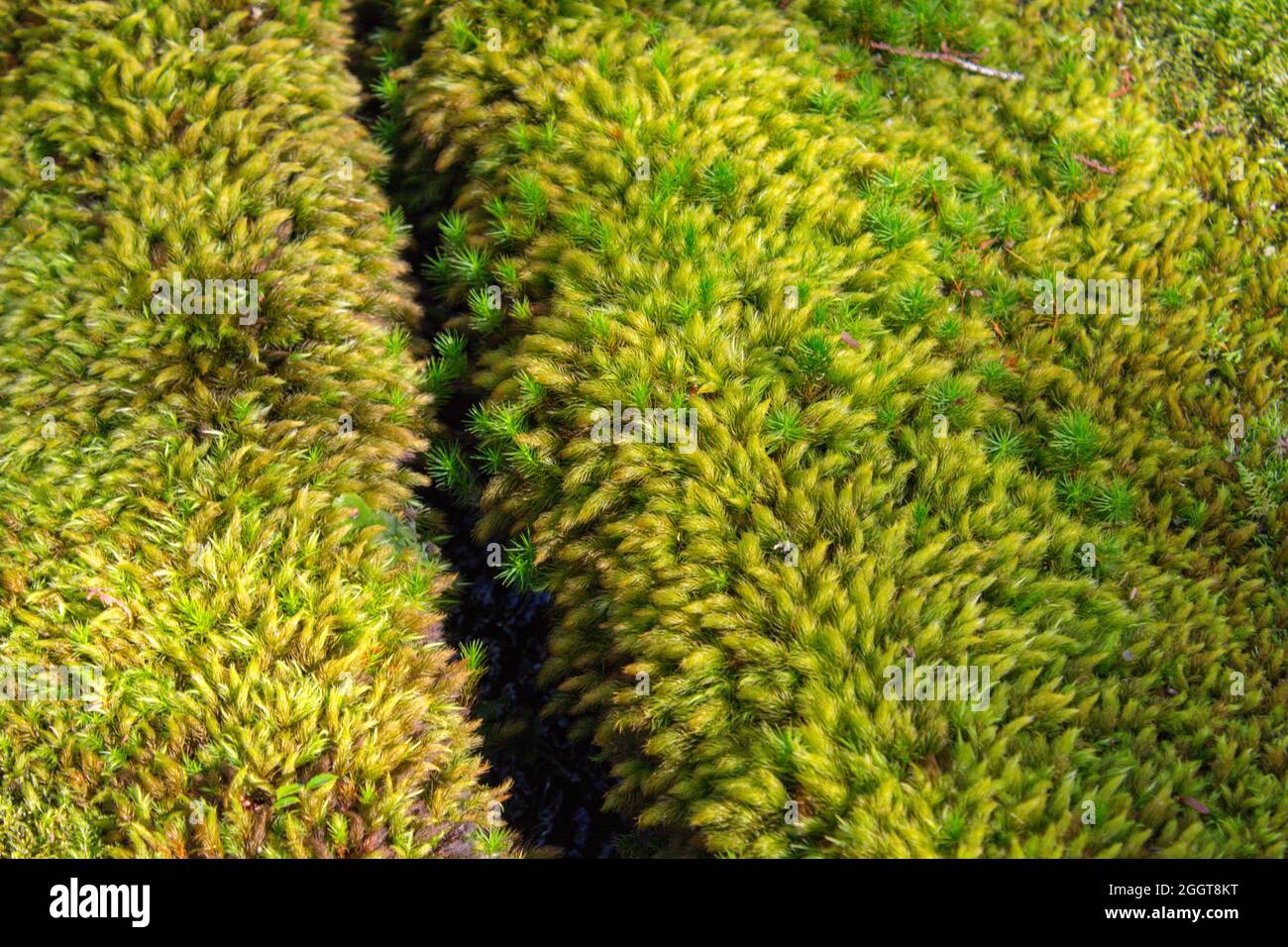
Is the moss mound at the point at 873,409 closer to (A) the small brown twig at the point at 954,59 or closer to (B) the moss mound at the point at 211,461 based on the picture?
(A) the small brown twig at the point at 954,59

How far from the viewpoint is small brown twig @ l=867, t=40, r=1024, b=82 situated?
607 cm

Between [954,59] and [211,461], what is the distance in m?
4.92

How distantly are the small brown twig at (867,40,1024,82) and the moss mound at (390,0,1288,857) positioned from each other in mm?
37

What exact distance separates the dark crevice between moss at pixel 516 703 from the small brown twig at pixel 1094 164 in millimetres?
3717

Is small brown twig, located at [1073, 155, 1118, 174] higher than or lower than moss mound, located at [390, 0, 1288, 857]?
higher

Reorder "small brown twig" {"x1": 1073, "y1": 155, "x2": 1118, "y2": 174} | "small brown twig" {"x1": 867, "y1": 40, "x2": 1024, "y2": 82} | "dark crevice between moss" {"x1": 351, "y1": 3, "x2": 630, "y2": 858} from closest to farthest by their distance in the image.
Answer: "dark crevice between moss" {"x1": 351, "y1": 3, "x2": 630, "y2": 858} < "small brown twig" {"x1": 1073, "y1": 155, "x2": 1118, "y2": 174} < "small brown twig" {"x1": 867, "y1": 40, "x2": 1024, "y2": 82}

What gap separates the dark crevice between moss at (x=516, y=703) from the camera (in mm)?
4859

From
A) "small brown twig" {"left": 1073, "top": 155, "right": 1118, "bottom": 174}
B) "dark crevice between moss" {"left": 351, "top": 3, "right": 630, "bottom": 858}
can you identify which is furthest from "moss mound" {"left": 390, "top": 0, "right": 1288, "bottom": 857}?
"dark crevice between moss" {"left": 351, "top": 3, "right": 630, "bottom": 858}

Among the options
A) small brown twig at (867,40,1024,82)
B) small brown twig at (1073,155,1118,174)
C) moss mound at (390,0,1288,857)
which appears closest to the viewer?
moss mound at (390,0,1288,857)

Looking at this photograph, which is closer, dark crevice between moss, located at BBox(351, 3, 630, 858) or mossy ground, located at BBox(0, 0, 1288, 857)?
mossy ground, located at BBox(0, 0, 1288, 857)

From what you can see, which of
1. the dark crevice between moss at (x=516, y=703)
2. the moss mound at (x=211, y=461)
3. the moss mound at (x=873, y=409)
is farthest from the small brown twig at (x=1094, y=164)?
the moss mound at (x=211, y=461)

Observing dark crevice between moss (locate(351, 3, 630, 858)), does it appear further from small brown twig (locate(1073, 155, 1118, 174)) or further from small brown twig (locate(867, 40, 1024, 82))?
small brown twig (locate(1073, 155, 1118, 174))

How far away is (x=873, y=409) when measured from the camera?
482cm
